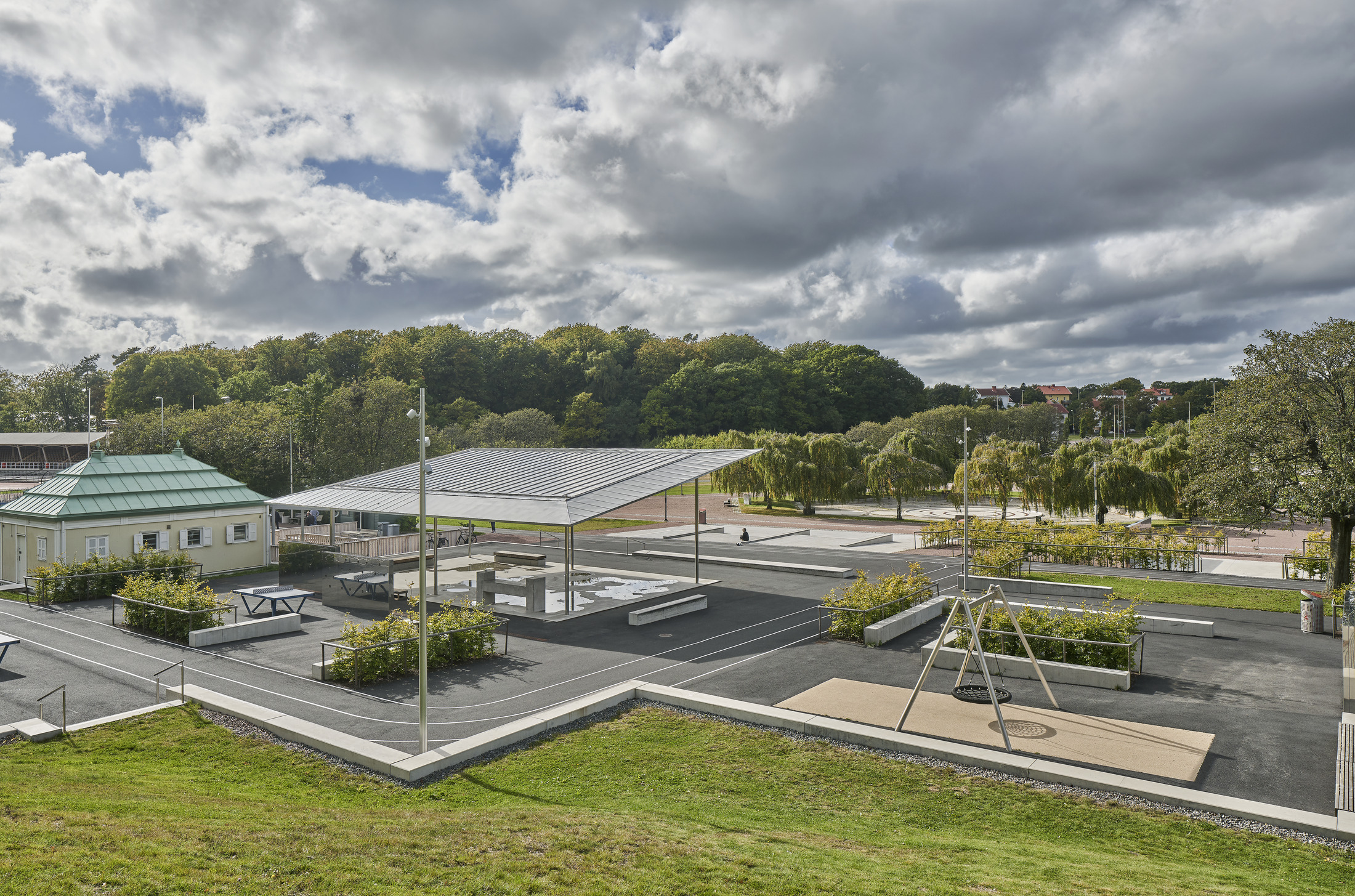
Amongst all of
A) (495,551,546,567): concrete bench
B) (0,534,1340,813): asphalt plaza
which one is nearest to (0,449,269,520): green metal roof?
(0,534,1340,813): asphalt plaza

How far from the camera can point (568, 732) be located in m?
13.0

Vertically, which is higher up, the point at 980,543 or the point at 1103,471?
the point at 1103,471

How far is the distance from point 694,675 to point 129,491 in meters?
24.2

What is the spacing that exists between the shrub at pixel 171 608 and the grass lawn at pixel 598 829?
7.37 meters

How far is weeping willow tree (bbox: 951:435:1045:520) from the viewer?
47.8m

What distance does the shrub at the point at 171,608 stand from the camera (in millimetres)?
19719

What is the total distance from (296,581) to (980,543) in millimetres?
27448

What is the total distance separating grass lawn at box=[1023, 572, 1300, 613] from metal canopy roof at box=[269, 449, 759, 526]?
42.5 ft

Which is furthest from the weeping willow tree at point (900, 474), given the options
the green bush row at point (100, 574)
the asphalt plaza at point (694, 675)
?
the green bush row at point (100, 574)

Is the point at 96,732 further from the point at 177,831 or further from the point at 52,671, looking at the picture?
the point at 177,831

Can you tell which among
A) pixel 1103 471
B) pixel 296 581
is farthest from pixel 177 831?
pixel 1103 471

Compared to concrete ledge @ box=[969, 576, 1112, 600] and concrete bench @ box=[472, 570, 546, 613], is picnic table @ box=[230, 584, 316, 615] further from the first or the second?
concrete ledge @ box=[969, 576, 1112, 600]

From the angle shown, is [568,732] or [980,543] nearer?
[568,732]

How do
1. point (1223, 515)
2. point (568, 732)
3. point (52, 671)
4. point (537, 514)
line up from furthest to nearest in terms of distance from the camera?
point (1223, 515) → point (537, 514) → point (52, 671) → point (568, 732)
